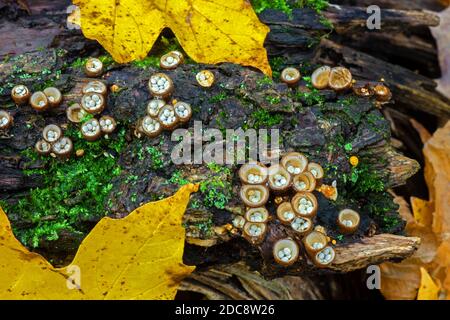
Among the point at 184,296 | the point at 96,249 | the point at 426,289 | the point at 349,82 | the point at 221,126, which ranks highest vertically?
the point at 349,82

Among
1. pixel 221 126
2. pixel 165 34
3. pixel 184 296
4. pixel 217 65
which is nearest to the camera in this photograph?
pixel 221 126

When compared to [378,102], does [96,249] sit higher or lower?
lower

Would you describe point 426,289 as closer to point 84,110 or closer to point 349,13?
point 349,13

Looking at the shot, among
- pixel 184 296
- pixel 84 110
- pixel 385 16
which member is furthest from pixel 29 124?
pixel 385 16

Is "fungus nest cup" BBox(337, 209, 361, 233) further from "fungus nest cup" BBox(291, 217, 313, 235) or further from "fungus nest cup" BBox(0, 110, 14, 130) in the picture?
"fungus nest cup" BBox(0, 110, 14, 130)

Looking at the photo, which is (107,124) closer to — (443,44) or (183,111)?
(183,111)

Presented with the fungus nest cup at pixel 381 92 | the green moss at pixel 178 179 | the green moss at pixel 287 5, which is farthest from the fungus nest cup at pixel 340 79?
the green moss at pixel 178 179
